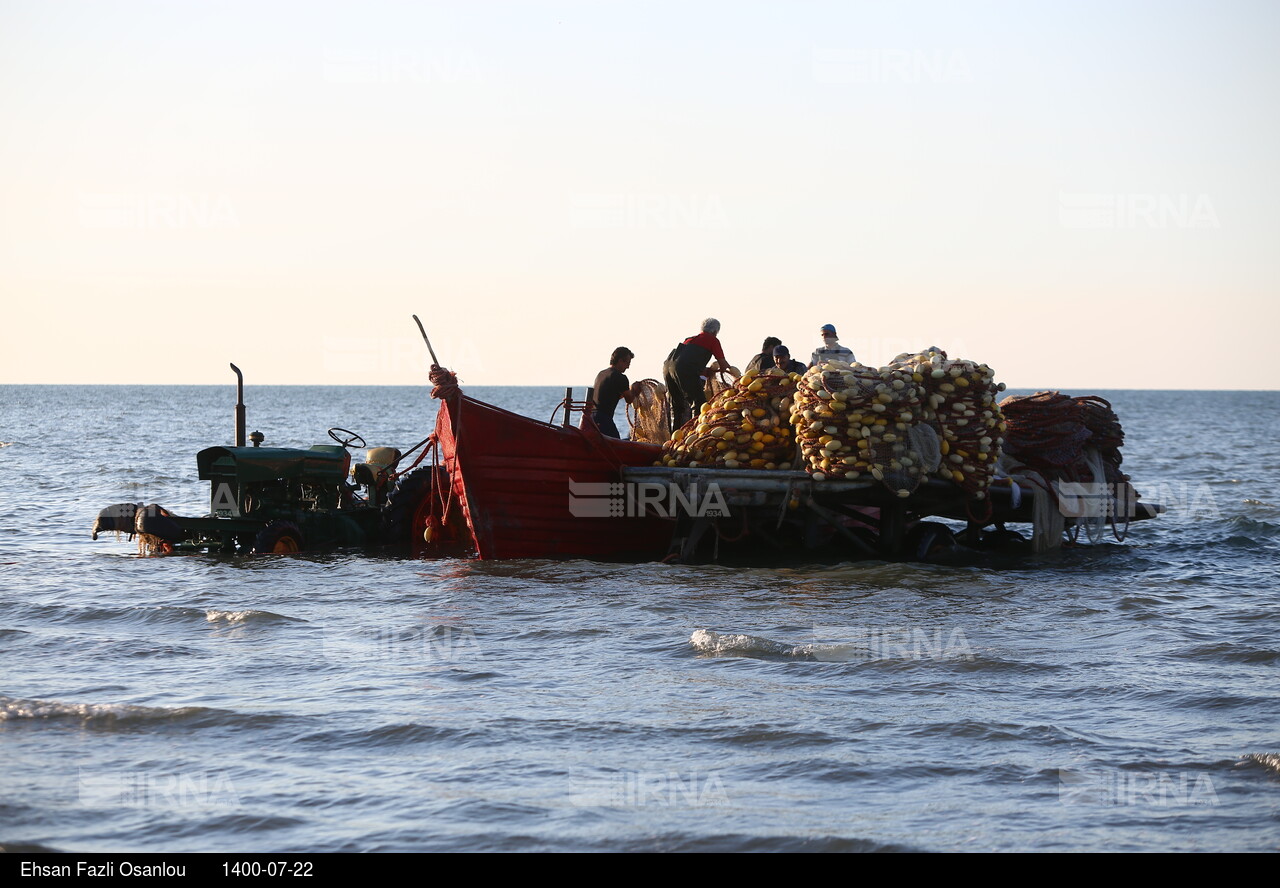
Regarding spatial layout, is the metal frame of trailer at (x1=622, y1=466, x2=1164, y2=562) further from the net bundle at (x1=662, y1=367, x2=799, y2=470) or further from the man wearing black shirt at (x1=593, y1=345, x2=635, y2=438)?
the man wearing black shirt at (x1=593, y1=345, x2=635, y2=438)

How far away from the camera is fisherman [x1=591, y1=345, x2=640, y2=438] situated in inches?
573

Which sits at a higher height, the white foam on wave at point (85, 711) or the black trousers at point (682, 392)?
the black trousers at point (682, 392)

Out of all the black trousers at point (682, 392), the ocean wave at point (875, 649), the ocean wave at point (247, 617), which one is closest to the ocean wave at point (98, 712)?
the ocean wave at point (247, 617)

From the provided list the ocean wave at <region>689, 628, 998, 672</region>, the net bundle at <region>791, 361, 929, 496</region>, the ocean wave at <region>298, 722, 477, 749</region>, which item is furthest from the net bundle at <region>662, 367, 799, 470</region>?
the ocean wave at <region>298, 722, 477, 749</region>

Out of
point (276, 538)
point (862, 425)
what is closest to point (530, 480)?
point (276, 538)

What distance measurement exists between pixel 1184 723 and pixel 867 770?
230 cm

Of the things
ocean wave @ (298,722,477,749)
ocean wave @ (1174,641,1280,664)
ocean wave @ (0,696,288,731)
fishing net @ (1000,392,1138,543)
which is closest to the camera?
ocean wave @ (298,722,477,749)

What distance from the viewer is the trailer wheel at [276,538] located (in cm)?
1427

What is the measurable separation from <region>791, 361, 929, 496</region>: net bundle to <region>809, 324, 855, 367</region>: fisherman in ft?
3.27

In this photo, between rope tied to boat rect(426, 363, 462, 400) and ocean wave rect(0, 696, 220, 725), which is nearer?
ocean wave rect(0, 696, 220, 725)

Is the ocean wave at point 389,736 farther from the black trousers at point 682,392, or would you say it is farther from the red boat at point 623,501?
the black trousers at point 682,392

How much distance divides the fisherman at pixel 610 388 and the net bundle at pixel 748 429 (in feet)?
3.15

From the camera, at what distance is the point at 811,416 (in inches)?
530

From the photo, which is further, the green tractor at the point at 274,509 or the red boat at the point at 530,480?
the green tractor at the point at 274,509
